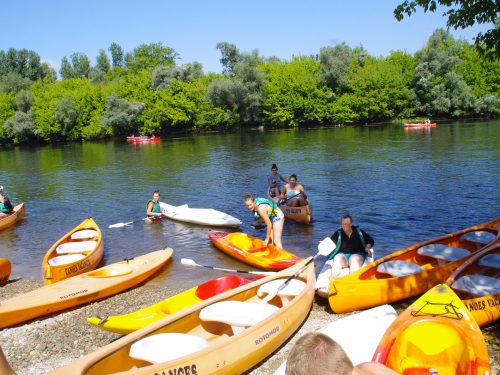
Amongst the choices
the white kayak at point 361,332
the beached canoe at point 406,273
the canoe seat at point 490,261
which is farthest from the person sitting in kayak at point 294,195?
the white kayak at point 361,332

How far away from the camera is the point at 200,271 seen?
11227mm

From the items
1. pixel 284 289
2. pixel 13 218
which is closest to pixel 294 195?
pixel 284 289

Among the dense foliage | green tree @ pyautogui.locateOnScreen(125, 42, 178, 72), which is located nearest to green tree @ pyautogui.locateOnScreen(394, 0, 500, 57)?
the dense foliage

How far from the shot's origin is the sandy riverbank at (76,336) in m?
6.90

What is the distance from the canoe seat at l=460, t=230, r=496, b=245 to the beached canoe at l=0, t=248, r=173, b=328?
7217 mm

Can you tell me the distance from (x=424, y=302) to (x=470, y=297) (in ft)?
5.43

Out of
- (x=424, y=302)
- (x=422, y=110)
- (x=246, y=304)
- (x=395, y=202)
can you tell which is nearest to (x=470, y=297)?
(x=424, y=302)

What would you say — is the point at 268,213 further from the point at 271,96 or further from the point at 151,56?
the point at 151,56

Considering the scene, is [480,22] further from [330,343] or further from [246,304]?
[330,343]

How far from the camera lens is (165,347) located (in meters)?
5.93

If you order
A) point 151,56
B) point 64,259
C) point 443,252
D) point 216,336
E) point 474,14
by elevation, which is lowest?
point 216,336

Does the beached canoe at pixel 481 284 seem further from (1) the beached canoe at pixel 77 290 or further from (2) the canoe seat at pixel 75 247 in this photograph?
(2) the canoe seat at pixel 75 247

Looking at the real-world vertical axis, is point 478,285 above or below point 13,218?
above

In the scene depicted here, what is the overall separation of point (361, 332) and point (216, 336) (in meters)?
2.20
